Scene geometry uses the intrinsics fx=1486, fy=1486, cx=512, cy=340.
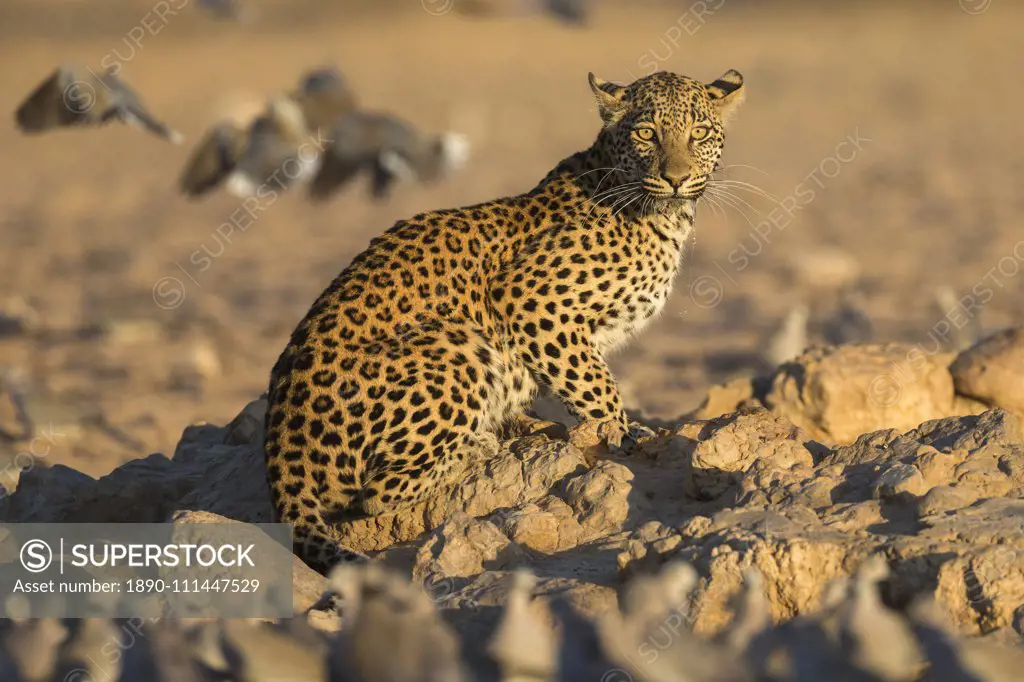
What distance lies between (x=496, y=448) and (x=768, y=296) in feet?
31.6

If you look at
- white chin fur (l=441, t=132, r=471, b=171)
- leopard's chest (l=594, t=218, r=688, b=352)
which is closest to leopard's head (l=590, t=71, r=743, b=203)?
leopard's chest (l=594, t=218, r=688, b=352)

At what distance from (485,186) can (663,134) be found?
14740mm

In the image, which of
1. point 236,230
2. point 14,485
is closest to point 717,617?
point 14,485

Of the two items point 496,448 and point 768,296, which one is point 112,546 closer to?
point 496,448

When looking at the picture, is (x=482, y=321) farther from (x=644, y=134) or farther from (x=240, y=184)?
(x=240, y=184)

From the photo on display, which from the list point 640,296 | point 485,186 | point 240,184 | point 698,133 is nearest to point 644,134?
point 698,133

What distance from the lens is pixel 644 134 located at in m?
7.51

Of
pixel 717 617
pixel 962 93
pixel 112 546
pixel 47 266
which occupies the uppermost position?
pixel 962 93

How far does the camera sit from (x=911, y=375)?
809 cm

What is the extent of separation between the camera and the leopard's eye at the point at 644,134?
7.50 meters

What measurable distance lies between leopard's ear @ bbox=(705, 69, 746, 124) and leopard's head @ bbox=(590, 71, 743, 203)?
0.01 meters

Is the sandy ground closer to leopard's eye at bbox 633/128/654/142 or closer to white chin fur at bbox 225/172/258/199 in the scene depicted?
white chin fur at bbox 225/172/258/199

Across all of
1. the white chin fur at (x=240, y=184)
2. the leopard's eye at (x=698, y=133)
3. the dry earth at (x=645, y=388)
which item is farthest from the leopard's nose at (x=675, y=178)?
the white chin fur at (x=240, y=184)

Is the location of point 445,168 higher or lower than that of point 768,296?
lower
